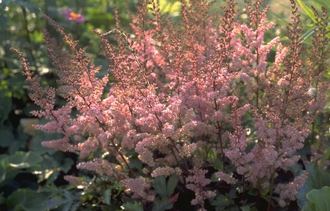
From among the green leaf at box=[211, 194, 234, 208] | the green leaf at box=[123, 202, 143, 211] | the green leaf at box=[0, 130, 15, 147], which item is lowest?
the green leaf at box=[211, 194, 234, 208]

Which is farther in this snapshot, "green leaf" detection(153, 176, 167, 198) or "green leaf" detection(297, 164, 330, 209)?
"green leaf" detection(153, 176, 167, 198)

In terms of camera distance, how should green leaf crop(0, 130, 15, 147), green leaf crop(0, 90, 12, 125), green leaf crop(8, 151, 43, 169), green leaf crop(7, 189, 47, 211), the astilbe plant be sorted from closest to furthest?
the astilbe plant → green leaf crop(7, 189, 47, 211) → green leaf crop(8, 151, 43, 169) → green leaf crop(0, 130, 15, 147) → green leaf crop(0, 90, 12, 125)

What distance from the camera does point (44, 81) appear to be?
367cm

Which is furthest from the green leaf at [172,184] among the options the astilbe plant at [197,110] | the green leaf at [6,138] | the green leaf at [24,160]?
the green leaf at [6,138]

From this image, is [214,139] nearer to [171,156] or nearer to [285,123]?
[171,156]

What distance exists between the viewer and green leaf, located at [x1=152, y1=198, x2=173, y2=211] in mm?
1888

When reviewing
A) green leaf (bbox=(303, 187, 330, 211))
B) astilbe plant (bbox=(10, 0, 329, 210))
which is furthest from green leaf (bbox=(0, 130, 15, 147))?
green leaf (bbox=(303, 187, 330, 211))

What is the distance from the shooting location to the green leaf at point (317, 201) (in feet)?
5.49

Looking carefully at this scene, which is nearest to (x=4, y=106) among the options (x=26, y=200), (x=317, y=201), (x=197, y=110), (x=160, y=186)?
(x=26, y=200)

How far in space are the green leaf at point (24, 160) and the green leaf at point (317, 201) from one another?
1.63m

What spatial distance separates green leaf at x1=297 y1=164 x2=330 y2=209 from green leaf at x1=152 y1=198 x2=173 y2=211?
503 mm

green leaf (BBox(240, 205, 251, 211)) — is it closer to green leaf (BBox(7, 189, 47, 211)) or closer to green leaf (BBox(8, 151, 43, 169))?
green leaf (BBox(7, 189, 47, 211))

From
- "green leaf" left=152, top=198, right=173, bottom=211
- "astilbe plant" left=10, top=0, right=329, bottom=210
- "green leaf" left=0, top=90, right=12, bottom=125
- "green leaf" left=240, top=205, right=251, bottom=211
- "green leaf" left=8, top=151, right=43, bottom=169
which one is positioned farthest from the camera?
"green leaf" left=0, top=90, right=12, bottom=125

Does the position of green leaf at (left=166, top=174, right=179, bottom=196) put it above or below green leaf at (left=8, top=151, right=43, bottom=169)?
below
